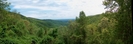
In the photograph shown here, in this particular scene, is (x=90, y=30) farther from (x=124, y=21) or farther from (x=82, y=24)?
(x=124, y=21)

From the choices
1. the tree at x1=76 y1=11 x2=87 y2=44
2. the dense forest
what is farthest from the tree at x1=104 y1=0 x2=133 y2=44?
the tree at x1=76 y1=11 x2=87 y2=44

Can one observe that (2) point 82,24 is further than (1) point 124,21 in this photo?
Yes

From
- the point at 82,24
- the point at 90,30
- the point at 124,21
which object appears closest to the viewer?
the point at 124,21

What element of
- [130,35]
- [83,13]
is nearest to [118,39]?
[130,35]

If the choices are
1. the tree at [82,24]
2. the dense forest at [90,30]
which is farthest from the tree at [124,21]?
the tree at [82,24]

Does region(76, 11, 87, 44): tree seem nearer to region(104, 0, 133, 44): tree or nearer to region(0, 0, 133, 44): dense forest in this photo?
region(0, 0, 133, 44): dense forest

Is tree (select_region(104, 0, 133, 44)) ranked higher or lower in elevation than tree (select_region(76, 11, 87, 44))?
higher

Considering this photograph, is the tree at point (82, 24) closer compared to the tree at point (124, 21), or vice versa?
the tree at point (124, 21)

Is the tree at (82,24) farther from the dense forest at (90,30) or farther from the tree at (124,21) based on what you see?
the tree at (124,21)

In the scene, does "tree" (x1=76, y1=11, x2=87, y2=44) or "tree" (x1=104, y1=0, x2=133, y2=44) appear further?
"tree" (x1=76, y1=11, x2=87, y2=44)

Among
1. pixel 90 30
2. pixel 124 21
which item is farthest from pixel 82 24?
pixel 124 21

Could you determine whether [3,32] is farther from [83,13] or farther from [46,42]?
[83,13]
